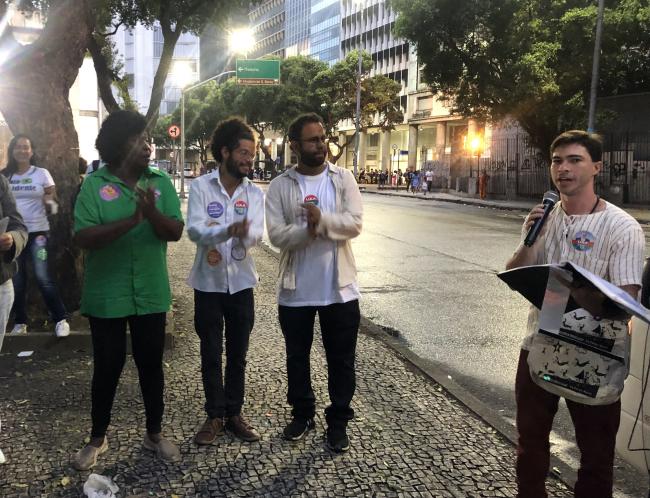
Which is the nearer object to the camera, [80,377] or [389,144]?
[80,377]

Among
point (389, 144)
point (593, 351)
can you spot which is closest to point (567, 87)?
point (593, 351)

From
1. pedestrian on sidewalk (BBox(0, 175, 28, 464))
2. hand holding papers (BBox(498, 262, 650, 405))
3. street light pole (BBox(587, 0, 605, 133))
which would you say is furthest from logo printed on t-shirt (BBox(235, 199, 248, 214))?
street light pole (BBox(587, 0, 605, 133))

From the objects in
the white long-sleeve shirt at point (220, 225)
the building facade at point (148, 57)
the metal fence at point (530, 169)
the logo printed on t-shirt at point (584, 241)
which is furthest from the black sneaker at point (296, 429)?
the building facade at point (148, 57)

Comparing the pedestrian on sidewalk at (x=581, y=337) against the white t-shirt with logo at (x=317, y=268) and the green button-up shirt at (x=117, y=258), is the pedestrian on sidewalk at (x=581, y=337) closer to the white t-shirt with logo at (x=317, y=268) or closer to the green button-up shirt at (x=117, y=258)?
the white t-shirt with logo at (x=317, y=268)

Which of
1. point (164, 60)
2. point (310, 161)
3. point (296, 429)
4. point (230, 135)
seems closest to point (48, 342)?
point (296, 429)

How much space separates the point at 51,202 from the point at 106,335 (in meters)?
2.64

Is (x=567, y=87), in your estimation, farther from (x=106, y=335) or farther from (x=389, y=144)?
(x=389, y=144)

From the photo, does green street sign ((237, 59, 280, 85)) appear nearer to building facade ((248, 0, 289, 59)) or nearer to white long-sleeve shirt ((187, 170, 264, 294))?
white long-sleeve shirt ((187, 170, 264, 294))

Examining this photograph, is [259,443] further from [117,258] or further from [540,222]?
[540,222]

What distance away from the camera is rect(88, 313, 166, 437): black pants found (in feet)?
11.2

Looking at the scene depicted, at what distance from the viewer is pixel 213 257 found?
3.66 meters

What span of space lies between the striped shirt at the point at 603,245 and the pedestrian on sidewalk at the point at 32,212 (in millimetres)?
4290

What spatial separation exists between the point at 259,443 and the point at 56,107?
398 cm

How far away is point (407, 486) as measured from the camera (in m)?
3.23
